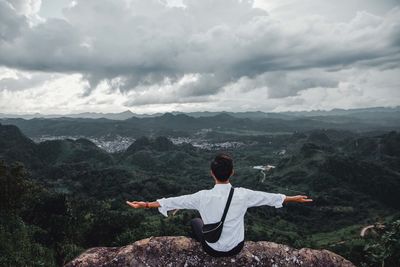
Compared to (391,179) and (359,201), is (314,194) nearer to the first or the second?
(359,201)

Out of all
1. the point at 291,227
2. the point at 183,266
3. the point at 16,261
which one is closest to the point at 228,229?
the point at 183,266

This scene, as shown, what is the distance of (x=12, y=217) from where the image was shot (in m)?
38.9

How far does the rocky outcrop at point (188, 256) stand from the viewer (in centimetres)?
777

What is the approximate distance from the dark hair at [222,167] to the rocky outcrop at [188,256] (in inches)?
81.8

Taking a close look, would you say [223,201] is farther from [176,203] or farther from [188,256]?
[188,256]

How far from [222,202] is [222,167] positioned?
694mm

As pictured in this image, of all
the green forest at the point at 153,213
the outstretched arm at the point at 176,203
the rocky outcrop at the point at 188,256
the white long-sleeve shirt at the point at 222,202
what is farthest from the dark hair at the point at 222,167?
the green forest at the point at 153,213

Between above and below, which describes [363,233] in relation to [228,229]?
below

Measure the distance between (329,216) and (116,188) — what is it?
87.9 meters

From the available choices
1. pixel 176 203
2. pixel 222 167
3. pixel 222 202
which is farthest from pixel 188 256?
pixel 222 167

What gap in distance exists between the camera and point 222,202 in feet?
23.2

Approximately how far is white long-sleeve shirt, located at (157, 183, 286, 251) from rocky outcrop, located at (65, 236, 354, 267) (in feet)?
3.37

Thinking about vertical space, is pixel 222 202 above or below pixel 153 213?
above

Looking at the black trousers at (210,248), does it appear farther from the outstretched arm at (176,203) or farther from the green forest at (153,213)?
the green forest at (153,213)
